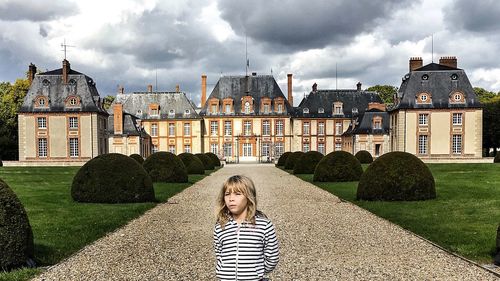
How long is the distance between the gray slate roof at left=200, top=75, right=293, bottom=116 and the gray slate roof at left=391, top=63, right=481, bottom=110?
40.4ft

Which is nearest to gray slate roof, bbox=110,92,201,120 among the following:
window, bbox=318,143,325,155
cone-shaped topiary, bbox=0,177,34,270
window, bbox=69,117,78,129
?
window, bbox=69,117,78,129

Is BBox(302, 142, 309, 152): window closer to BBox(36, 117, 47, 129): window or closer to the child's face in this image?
BBox(36, 117, 47, 129): window

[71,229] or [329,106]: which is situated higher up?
[329,106]

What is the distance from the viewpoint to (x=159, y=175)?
16.8 metres

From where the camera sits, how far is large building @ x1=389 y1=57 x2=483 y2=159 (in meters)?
34.7

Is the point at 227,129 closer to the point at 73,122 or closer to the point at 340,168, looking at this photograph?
the point at 73,122

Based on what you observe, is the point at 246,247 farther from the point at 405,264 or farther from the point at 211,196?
Result: the point at 211,196

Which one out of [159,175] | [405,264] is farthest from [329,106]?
[405,264]

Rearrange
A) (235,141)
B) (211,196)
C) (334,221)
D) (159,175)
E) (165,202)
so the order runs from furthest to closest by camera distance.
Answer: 1. (235,141)
2. (159,175)
3. (211,196)
4. (165,202)
5. (334,221)

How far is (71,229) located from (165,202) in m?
4.09

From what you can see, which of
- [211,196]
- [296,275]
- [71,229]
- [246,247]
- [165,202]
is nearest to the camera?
[246,247]

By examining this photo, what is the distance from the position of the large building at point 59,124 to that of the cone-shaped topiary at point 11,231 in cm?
3126

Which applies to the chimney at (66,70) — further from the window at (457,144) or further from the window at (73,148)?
the window at (457,144)

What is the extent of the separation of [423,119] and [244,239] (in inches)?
1353
